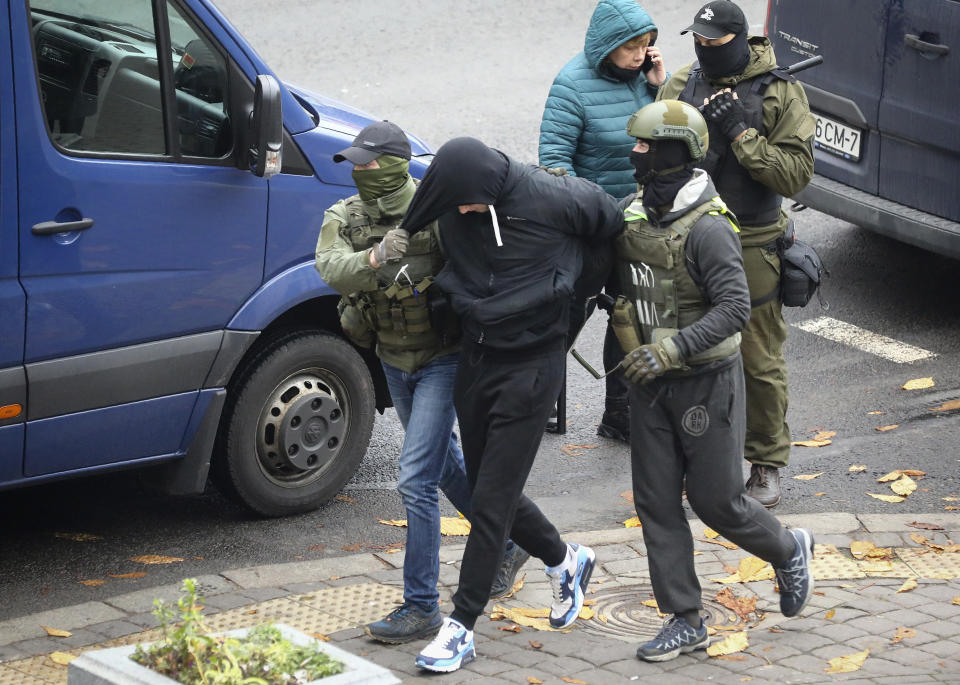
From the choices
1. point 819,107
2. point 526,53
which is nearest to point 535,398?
point 819,107

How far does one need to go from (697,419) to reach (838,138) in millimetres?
4209

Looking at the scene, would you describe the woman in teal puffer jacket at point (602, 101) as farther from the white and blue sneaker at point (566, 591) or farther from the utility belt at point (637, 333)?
the white and blue sneaker at point (566, 591)

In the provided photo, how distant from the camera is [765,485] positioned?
6582 mm

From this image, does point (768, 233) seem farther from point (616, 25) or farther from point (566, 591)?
point (566, 591)

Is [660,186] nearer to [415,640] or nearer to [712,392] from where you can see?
[712,392]

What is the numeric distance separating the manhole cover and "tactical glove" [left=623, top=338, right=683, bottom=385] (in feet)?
3.39

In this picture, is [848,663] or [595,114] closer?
[848,663]

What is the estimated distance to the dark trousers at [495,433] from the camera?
4.95 m

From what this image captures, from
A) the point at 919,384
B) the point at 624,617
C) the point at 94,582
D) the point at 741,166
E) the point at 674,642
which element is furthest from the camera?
the point at 919,384

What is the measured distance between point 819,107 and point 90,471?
4944mm

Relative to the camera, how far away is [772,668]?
4.93m

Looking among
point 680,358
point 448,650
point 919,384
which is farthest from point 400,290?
point 919,384

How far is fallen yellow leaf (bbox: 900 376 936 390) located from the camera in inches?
307

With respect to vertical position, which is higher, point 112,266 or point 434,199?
point 434,199
